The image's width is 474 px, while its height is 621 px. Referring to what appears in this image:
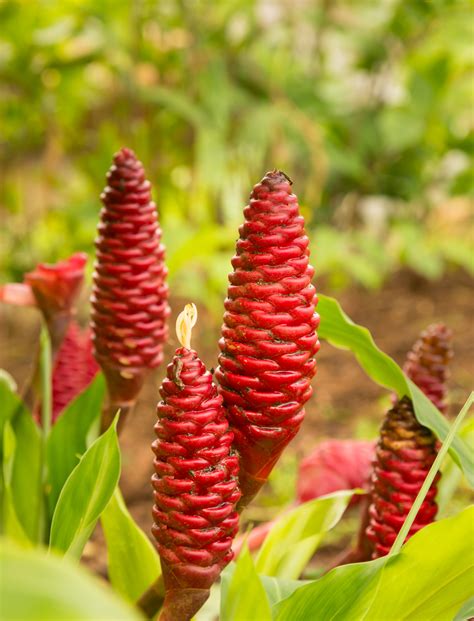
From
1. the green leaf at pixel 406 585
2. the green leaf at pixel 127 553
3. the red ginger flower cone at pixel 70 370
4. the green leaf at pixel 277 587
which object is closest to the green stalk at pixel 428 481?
the green leaf at pixel 406 585

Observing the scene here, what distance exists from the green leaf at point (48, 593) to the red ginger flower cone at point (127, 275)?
0.43m

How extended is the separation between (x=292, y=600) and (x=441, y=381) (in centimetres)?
27

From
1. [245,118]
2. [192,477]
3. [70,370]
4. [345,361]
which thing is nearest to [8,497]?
[70,370]

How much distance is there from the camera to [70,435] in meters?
0.84

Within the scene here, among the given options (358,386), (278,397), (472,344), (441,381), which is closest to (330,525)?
(441,381)

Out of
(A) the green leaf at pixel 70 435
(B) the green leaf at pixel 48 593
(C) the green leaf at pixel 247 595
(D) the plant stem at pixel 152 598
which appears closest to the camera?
(B) the green leaf at pixel 48 593

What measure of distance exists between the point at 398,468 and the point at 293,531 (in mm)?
171

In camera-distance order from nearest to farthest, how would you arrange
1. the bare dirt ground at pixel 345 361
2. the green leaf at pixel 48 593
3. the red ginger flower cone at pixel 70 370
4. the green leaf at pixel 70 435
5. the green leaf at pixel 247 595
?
the green leaf at pixel 48 593 → the green leaf at pixel 247 595 → the green leaf at pixel 70 435 → the red ginger flower cone at pixel 70 370 → the bare dirt ground at pixel 345 361

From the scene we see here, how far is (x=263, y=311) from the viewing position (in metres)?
0.53

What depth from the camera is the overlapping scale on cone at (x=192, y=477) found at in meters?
0.51

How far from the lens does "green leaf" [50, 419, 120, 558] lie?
0.57m

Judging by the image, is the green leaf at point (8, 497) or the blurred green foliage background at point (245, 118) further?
the blurred green foliage background at point (245, 118)

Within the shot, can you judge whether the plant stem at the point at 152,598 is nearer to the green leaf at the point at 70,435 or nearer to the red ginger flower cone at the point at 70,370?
the green leaf at the point at 70,435

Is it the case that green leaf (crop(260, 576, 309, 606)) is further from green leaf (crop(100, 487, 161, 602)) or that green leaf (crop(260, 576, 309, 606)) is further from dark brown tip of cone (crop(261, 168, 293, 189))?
dark brown tip of cone (crop(261, 168, 293, 189))
